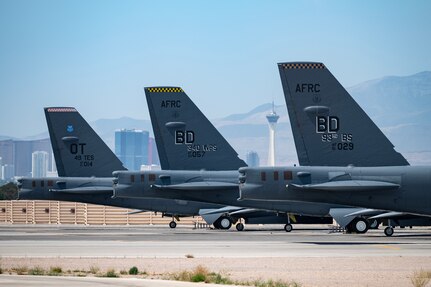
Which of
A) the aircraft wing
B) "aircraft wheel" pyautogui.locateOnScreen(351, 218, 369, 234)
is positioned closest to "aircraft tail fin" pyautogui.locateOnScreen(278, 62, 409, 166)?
"aircraft wheel" pyautogui.locateOnScreen(351, 218, 369, 234)

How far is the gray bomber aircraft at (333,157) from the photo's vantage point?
152 feet

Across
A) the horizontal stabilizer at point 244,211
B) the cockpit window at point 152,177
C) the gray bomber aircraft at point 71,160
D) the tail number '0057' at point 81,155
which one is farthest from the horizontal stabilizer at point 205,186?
the tail number '0057' at point 81,155

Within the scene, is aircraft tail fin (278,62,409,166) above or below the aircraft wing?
above

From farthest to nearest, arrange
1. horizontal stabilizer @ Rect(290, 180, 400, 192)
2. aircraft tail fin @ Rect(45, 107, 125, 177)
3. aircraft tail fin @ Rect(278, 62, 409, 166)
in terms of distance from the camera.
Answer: aircraft tail fin @ Rect(45, 107, 125, 177)
aircraft tail fin @ Rect(278, 62, 409, 166)
horizontal stabilizer @ Rect(290, 180, 400, 192)

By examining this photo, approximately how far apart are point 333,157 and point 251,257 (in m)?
11.7

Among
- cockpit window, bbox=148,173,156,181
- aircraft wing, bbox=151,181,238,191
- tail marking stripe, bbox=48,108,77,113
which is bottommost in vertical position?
aircraft wing, bbox=151,181,238,191

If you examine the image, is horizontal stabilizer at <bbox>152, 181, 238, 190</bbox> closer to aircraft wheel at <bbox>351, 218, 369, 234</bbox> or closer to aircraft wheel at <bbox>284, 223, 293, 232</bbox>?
aircraft wheel at <bbox>284, 223, 293, 232</bbox>

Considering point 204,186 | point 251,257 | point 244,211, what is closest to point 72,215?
point 244,211

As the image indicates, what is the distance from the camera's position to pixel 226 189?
6059cm

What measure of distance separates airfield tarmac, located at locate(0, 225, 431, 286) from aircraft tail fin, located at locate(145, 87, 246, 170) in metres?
13.6

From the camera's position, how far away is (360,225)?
190 ft

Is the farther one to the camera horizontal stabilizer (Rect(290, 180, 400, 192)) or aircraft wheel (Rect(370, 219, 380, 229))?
aircraft wheel (Rect(370, 219, 380, 229))

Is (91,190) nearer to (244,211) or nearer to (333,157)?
(244,211)

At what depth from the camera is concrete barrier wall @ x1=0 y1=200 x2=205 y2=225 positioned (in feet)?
298
